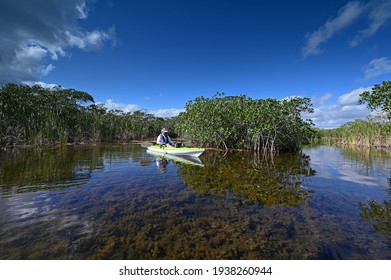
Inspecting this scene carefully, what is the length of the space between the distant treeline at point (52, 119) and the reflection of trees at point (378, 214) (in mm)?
28046

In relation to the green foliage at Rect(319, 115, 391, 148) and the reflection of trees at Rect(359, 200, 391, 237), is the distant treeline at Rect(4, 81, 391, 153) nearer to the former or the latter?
the green foliage at Rect(319, 115, 391, 148)

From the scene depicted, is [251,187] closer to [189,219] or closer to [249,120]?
[189,219]

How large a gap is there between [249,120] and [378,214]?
604 inches

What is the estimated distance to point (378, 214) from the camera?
5605 millimetres

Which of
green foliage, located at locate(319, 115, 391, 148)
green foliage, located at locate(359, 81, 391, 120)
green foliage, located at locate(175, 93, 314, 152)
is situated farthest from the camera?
green foliage, located at locate(319, 115, 391, 148)

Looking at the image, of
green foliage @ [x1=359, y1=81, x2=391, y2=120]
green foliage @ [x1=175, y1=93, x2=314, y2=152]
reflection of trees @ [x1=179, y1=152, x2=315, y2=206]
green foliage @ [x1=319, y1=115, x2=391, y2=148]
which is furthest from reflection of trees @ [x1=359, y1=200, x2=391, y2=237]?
green foliage @ [x1=319, y1=115, x2=391, y2=148]

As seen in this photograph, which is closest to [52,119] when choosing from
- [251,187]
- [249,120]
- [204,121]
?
[204,121]

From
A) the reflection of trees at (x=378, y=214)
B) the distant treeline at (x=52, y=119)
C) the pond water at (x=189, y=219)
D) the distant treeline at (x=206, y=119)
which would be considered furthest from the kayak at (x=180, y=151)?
the distant treeline at (x=52, y=119)

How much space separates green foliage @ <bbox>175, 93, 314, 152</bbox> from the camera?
20.5 metres

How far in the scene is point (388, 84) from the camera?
11914 millimetres

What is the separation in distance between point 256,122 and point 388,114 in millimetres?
10313

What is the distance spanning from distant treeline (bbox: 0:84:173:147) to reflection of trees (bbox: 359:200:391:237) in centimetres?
2805
